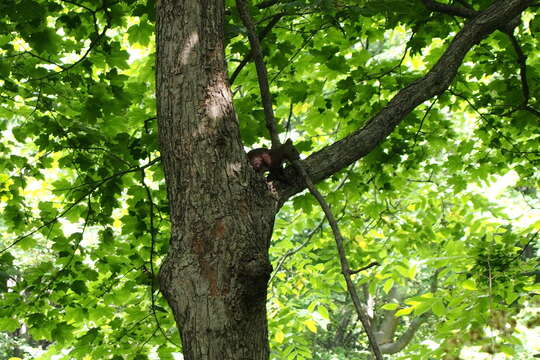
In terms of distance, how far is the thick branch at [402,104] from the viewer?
1.96 meters

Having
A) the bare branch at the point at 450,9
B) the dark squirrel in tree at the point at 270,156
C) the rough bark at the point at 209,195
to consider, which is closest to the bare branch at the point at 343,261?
the dark squirrel in tree at the point at 270,156

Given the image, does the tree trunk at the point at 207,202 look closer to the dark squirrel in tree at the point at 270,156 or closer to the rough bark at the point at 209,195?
the rough bark at the point at 209,195

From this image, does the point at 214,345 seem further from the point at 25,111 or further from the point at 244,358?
the point at 25,111

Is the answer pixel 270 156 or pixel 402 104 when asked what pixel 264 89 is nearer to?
pixel 270 156

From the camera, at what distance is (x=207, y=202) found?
1611 mm

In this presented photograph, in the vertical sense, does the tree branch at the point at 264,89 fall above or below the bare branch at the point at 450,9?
below

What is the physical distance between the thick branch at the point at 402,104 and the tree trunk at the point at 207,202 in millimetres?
272

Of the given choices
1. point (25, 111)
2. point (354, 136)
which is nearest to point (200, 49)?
point (354, 136)

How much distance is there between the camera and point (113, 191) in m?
3.16

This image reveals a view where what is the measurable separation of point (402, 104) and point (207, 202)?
99 centimetres

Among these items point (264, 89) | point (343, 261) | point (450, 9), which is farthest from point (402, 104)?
point (343, 261)

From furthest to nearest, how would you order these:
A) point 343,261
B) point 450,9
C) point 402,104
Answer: point 450,9 → point 402,104 → point 343,261

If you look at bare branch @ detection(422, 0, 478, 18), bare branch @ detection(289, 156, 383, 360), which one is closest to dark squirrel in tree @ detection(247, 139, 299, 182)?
bare branch @ detection(289, 156, 383, 360)

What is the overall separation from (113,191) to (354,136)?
1.76 metres
